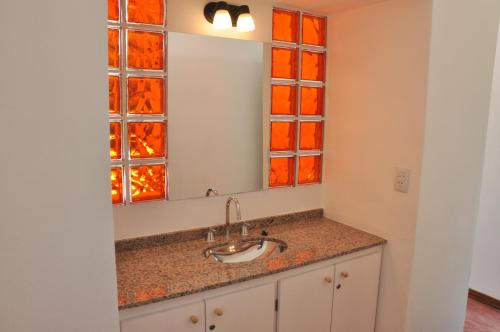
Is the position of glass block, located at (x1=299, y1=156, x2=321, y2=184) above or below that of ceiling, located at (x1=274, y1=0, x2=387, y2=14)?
below

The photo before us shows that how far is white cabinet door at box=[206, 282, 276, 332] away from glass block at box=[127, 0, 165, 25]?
1.20m

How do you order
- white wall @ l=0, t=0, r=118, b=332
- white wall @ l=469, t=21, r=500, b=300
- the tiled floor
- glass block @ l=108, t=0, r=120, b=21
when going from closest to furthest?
white wall @ l=0, t=0, r=118, b=332 < glass block @ l=108, t=0, r=120, b=21 < the tiled floor < white wall @ l=469, t=21, r=500, b=300

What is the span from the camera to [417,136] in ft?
5.81

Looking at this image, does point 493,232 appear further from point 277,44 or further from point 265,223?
point 277,44

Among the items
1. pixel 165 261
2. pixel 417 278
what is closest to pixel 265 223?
pixel 165 261

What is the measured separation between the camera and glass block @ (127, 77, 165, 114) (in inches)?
65.0

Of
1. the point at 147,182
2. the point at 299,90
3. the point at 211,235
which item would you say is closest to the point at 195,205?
the point at 211,235

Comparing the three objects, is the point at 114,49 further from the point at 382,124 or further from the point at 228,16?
the point at 382,124

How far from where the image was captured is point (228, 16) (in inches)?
71.1

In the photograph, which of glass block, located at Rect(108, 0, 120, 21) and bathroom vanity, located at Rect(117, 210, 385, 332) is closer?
bathroom vanity, located at Rect(117, 210, 385, 332)

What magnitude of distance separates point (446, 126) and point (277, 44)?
37.3 inches

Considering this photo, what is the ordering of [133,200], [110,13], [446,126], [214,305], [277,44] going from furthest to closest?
[277,44] → [446,126] → [133,200] → [110,13] → [214,305]

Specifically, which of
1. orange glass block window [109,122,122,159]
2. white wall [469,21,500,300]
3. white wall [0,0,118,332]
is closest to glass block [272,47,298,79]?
orange glass block window [109,122,122,159]

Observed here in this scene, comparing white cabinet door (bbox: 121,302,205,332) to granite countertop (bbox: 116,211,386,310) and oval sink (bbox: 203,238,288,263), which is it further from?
oval sink (bbox: 203,238,288,263)
